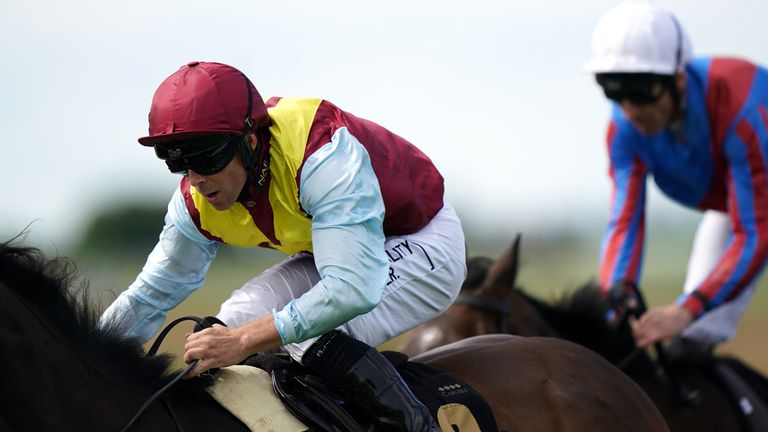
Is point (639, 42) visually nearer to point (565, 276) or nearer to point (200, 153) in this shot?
point (200, 153)

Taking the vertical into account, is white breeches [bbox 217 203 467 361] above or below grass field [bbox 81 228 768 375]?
above

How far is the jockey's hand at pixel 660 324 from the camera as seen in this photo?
6.04m

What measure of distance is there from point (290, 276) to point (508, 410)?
0.87 meters

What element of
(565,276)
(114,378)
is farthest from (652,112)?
(565,276)

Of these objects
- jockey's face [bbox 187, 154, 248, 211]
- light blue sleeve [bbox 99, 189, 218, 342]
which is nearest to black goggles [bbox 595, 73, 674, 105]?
light blue sleeve [bbox 99, 189, 218, 342]

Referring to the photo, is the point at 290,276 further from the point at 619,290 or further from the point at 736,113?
the point at 736,113

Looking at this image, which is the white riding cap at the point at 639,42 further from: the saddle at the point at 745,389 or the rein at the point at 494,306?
the saddle at the point at 745,389

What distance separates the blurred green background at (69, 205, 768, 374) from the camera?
19.4 metres

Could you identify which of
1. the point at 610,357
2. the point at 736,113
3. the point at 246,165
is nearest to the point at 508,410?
the point at 246,165

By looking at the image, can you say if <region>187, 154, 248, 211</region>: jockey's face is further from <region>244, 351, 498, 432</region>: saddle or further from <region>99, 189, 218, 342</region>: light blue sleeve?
<region>244, 351, 498, 432</region>: saddle

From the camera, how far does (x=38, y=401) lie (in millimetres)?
3084

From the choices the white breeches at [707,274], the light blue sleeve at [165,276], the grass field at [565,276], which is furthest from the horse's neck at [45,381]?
the grass field at [565,276]

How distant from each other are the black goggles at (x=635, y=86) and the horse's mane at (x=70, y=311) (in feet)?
11.4

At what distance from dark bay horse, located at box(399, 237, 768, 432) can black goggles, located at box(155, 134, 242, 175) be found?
2477 millimetres
